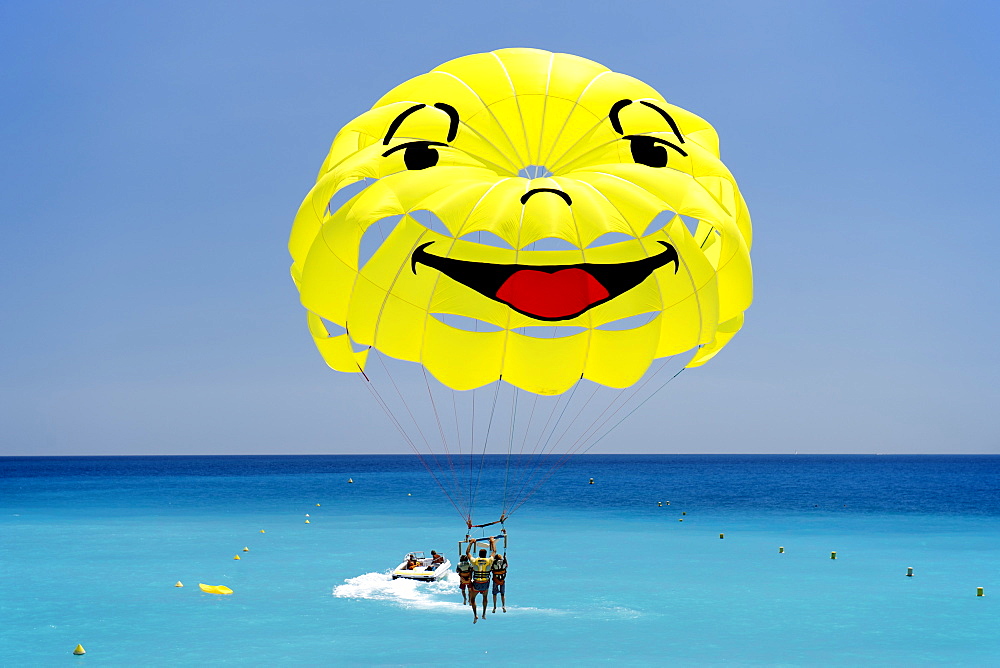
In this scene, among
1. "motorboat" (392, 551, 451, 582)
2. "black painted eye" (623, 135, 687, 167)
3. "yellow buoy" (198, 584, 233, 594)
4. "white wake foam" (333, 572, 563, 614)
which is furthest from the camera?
"motorboat" (392, 551, 451, 582)

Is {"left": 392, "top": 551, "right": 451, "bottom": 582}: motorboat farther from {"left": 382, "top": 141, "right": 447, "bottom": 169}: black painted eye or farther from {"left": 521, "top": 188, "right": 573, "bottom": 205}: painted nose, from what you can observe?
{"left": 521, "top": 188, "right": 573, "bottom": 205}: painted nose

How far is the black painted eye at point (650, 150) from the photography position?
11.8 meters

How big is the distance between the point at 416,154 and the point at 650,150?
3.15 m

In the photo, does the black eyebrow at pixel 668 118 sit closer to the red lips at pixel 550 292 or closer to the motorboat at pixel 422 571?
the red lips at pixel 550 292

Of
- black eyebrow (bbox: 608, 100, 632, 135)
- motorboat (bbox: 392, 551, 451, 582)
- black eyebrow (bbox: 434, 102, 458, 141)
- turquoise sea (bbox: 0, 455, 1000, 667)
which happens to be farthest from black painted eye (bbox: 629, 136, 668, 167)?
motorboat (bbox: 392, 551, 451, 582)

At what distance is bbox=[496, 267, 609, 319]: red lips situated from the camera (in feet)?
38.2

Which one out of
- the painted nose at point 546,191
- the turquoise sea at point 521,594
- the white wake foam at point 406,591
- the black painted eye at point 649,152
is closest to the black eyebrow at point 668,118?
the black painted eye at point 649,152

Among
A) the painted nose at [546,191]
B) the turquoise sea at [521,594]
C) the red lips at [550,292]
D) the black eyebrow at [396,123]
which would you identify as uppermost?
the black eyebrow at [396,123]

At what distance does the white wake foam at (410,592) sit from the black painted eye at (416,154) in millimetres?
12633

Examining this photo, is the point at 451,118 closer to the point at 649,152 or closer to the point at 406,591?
the point at 649,152

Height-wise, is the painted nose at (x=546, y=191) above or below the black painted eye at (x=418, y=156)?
below

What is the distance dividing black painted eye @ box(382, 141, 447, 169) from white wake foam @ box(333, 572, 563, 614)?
41.4 feet

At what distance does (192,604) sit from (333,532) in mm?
16095

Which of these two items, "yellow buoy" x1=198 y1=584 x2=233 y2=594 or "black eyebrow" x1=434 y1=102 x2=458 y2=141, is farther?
"yellow buoy" x1=198 y1=584 x2=233 y2=594
